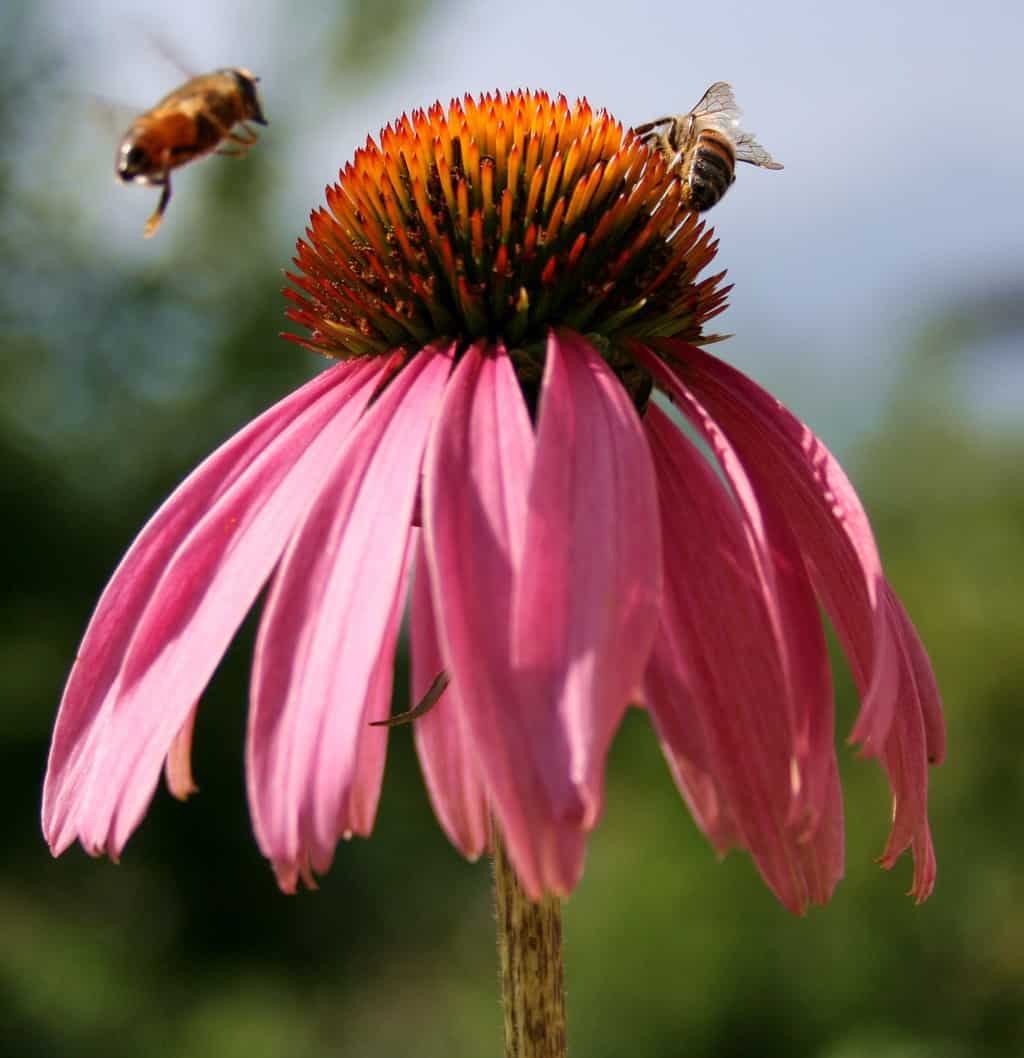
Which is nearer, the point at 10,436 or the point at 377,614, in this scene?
the point at 377,614

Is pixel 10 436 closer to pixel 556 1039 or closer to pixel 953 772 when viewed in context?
pixel 953 772

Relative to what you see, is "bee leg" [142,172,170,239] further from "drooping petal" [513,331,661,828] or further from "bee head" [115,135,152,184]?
"drooping petal" [513,331,661,828]

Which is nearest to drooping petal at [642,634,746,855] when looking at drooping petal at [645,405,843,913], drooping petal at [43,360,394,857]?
drooping petal at [645,405,843,913]

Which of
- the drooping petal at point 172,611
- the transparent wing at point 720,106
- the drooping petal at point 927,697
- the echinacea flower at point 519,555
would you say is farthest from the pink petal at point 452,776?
the transparent wing at point 720,106

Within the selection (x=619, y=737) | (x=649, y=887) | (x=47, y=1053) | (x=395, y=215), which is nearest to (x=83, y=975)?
(x=47, y=1053)

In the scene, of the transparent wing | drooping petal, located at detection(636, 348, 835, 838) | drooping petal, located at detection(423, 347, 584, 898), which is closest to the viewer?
drooping petal, located at detection(423, 347, 584, 898)

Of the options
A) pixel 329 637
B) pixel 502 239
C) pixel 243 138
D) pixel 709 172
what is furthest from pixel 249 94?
pixel 329 637
